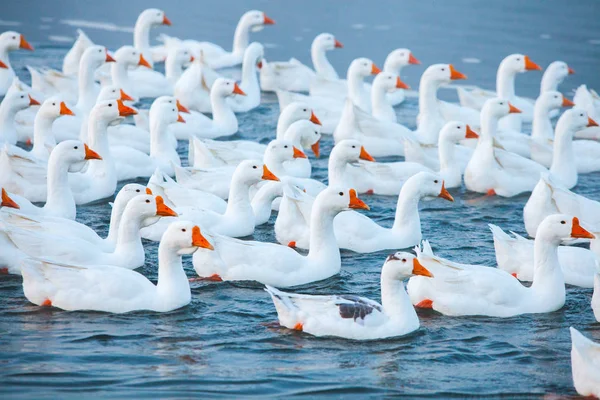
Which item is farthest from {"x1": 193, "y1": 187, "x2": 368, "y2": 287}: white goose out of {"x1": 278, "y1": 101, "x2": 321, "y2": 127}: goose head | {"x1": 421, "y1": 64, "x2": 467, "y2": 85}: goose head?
{"x1": 421, "y1": 64, "x2": 467, "y2": 85}: goose head

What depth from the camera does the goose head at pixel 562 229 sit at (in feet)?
32.6

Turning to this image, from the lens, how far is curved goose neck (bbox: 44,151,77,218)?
11719 millimetres

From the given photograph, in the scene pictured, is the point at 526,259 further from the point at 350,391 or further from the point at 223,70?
the point at 223,70

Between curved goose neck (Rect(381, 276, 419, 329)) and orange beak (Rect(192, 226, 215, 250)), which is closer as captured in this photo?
curved goose neck (Rect(381, 276, 419, 329))

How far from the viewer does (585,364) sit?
783cm

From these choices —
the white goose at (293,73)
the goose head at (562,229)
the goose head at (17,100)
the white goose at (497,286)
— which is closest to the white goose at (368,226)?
the white goose at (497,286)

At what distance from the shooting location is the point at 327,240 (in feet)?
35.1

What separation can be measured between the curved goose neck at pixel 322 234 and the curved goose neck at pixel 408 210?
1.28m

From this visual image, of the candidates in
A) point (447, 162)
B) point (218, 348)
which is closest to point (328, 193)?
point (218, 348)

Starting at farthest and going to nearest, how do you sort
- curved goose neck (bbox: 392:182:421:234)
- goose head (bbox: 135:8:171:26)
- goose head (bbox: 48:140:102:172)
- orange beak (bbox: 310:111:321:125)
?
goose head (bbox: 135:8:171:26)
orange beak (bbox: 310:111:321:125)
goose head (bbox: 48:140:102:172)
curved goose neck (bbox: 392:182:421:234)

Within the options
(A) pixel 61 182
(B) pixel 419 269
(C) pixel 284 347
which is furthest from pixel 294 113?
(C) pixel 284 347

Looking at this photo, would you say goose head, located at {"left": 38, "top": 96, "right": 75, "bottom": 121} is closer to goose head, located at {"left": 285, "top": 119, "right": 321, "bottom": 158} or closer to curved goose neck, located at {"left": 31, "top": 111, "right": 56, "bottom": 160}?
curved goose neck, located at {"left": 31, "top": 111, "right": 56, "bottom": 160}

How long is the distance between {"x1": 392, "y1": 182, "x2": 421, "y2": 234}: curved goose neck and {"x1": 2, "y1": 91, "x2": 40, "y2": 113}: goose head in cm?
558

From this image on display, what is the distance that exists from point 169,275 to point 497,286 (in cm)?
295
